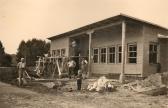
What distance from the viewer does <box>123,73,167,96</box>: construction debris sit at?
17469 mm

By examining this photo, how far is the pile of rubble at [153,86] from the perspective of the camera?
1747cm

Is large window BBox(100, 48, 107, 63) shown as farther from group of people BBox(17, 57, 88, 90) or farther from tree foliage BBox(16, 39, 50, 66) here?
tree foliage BBox(16, 39, 50, 66)

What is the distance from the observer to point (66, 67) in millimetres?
29688

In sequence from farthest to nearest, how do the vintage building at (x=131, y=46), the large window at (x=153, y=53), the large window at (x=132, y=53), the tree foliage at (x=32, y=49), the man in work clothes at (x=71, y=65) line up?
the tree foliage at (x=32, y=49), the man in work clothes at (x=71, y=65), the large window at (x=132, y=53), the large window at (x=153, y=53), the vintage building at (x=131, y=46)

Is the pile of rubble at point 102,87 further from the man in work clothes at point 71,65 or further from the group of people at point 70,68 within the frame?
the man in work clothes at point 71,65

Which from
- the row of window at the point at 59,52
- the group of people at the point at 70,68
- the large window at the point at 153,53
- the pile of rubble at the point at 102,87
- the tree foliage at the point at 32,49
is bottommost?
the pile of rubble at the point at 102,87

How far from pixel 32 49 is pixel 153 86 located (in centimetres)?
4702

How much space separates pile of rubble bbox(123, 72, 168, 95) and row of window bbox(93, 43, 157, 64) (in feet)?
15.9

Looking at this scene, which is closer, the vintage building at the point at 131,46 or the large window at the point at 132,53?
the vintage building at the point at 131,46

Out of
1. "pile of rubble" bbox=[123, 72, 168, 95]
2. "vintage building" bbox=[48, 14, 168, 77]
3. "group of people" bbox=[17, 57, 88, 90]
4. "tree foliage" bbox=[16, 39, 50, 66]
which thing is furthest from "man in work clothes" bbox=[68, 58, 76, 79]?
"tree foliage" bbox=[16, 39, 50, 66]

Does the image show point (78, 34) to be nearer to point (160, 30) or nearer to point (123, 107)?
point (160, 30)

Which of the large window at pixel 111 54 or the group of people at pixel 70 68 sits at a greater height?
the large window at pixel 111 54

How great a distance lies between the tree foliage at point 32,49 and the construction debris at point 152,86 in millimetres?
41397

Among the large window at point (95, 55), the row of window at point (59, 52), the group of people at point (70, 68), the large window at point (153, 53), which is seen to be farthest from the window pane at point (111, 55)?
the row of window at point (59, 52)
